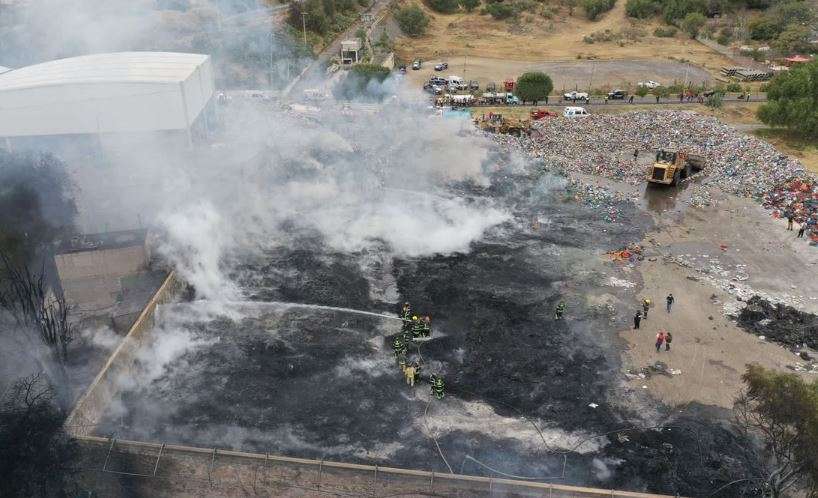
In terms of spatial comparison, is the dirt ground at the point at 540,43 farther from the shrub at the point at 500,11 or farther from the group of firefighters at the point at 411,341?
the group of firefighters at the point at 411,341

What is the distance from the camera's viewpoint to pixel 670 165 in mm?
28531

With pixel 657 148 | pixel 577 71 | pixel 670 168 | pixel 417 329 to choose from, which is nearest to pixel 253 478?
pixel 417 329

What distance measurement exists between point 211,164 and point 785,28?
54326mm

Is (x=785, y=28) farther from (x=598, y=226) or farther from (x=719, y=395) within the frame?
→ (x=719, y=395)

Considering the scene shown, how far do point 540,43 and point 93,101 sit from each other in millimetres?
43683

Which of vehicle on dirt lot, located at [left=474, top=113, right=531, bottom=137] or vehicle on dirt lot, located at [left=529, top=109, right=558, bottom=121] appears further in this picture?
vehicle on dirt lot, located at [left=529, top=109, right=558, bottom=121]

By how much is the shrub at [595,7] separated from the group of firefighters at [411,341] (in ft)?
183

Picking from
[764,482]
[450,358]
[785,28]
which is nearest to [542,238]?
[450,358]

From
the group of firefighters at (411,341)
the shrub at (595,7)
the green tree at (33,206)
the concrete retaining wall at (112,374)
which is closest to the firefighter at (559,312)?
the group of firefighters at (411,341)

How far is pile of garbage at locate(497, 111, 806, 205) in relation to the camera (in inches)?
1153

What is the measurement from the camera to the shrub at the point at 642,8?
63.1 m

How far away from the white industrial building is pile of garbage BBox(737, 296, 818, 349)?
23.0m

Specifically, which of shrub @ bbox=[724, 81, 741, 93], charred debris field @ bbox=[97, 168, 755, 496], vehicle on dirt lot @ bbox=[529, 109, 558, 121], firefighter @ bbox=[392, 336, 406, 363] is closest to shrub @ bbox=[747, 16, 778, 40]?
shrub @ bbox=[724, 81, 741, 93]

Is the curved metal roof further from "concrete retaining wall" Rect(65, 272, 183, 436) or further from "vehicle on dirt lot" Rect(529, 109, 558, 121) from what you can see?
"vehicle on dirt lot" Rect(529, 109, 558, 121)
